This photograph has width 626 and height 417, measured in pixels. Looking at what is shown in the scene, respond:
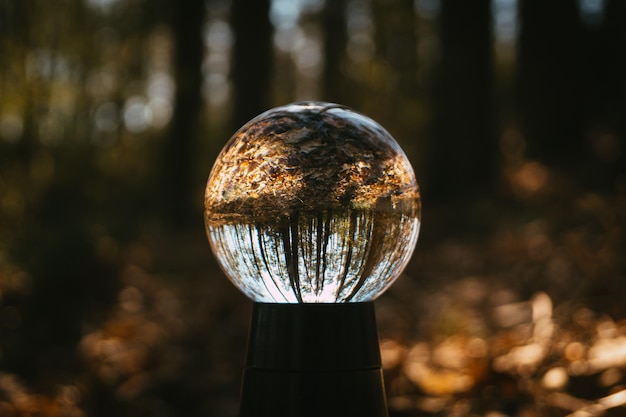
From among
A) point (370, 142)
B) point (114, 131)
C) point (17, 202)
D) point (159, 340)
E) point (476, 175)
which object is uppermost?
point (114, 131)

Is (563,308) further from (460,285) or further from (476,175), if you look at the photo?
(476,175)

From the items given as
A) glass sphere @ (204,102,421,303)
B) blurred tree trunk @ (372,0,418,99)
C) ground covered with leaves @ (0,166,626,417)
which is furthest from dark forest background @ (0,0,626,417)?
blurred tree trunk @ (372,0,418,99)

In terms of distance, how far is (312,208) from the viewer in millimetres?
2047

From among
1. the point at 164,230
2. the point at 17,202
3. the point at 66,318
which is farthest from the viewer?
the point at 164,230

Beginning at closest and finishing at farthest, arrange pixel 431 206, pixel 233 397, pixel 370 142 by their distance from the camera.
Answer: pixel 370 142
pixel 233 397
pixel 431 206

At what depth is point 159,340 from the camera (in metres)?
5.24

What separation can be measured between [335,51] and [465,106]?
356 inches

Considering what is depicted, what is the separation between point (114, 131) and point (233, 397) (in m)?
7.11

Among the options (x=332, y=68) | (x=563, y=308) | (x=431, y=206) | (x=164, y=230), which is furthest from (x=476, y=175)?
(x=332, y=68)

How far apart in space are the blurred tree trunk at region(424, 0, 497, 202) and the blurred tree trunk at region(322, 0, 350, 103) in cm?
687

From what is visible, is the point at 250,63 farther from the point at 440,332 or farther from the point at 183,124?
the point at 440,332

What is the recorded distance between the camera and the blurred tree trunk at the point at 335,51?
16.8m

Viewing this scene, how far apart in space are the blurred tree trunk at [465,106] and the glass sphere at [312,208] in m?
7.19

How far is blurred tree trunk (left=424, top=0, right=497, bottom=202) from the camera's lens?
30.4ft
